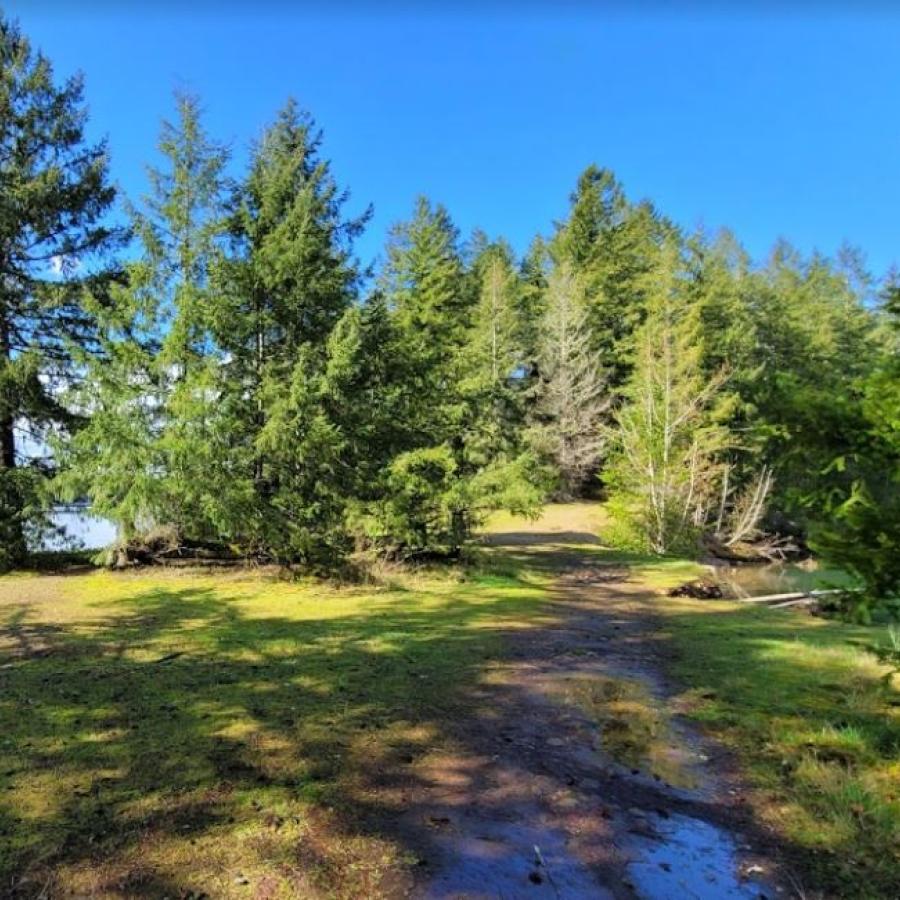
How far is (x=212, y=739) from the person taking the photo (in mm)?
4727

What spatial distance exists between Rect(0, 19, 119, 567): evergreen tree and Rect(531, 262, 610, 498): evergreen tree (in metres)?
20.8

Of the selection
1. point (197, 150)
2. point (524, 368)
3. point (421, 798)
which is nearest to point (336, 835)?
point (421, 798)

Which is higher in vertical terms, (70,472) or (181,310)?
(181,310)

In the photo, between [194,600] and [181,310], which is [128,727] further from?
[181,310]

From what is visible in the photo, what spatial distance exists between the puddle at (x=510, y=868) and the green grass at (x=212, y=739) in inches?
11.2

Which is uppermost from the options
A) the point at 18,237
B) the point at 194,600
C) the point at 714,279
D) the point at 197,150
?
the point at 714,279

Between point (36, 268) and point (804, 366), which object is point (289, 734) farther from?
point (804, 366)

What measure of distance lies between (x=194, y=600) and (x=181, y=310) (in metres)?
5.12

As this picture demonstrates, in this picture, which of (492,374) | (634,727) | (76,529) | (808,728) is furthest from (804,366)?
(634,727)

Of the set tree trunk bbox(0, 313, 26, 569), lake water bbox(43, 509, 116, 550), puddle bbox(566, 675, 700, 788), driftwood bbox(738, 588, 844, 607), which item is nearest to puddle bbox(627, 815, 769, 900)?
puddle bbox(566, 675, 700, 788)

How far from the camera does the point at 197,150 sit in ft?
43.5

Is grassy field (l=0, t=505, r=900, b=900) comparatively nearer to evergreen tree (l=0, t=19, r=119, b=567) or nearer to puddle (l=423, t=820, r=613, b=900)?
puddle (l=423, t=820, r=613, b=900)

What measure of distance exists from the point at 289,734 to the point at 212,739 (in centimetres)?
51

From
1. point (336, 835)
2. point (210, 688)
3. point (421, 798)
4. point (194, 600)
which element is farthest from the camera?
point (194, 600)
